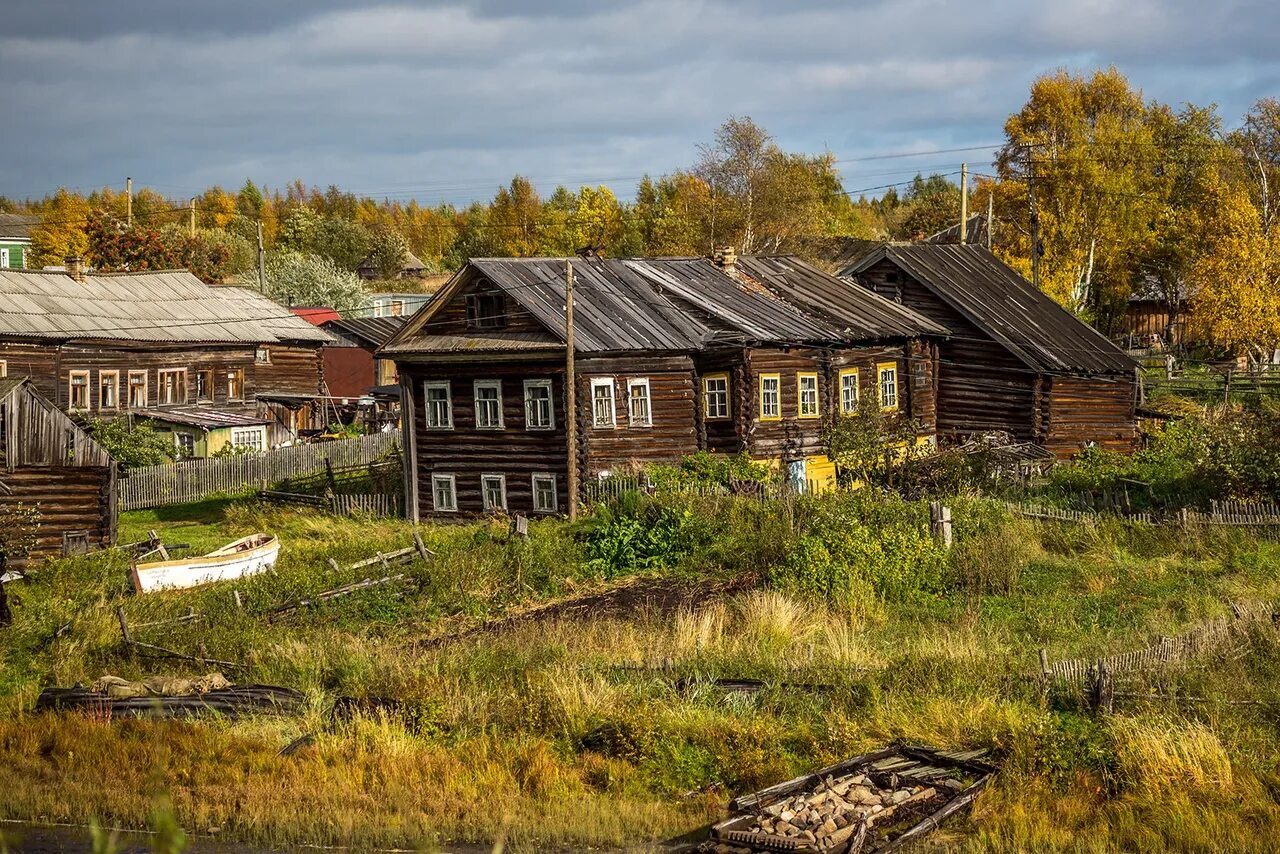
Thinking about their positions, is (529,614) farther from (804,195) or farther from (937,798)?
(804,195)

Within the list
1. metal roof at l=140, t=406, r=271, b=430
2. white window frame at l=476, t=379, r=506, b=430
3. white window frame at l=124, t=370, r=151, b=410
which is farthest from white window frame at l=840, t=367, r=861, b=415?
white window frame at l=124, t=370, r=151, b=410

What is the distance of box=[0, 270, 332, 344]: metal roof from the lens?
44.6 m

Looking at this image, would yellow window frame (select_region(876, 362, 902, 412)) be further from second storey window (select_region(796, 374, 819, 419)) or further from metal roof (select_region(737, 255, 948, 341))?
second storey window (select_region(796, 374, 819, 419))

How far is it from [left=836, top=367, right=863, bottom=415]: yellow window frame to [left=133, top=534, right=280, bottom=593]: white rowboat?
15278mm

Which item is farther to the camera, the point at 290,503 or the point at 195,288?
the point at 195,288

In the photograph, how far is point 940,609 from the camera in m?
22.2

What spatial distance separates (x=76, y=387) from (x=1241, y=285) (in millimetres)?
41186

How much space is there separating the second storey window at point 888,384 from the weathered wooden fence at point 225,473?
49.6 feet

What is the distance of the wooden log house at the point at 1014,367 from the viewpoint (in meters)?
38.3

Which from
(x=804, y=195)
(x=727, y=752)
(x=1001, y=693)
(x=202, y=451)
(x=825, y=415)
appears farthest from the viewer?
(x=804, y=195)

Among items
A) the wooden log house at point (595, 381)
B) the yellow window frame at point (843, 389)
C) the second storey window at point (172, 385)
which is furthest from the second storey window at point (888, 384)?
the second storey window at point (172, 385)

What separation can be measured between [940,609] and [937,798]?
347 inches

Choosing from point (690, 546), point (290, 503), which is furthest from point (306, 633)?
point (290, 503)

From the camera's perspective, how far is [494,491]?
33.0 m
